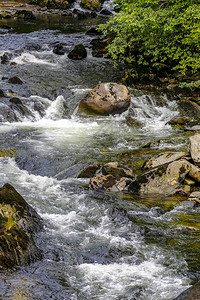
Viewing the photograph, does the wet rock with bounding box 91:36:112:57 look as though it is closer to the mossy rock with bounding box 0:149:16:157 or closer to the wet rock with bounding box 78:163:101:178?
the mossy rock with bounding box 0:149:16:157

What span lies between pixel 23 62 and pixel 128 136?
33.6 ft

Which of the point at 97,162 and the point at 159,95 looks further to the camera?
the point at 159,95

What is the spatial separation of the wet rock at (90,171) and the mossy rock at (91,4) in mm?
37950

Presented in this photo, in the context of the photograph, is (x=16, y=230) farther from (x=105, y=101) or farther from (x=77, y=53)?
(x=77, y=53)

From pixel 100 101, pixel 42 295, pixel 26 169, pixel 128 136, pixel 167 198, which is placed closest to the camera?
pixel 42 295

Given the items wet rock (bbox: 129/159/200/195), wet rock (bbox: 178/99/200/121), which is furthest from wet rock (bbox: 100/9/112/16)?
wet rock (bbox: 129/159/200/195)

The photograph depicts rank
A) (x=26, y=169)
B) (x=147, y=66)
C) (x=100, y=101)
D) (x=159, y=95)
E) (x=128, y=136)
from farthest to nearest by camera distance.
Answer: (x=147, y=66) < (x=159, y=95) < (x=100, y=101) < (x=128, y=136) < (x=26, y=169)

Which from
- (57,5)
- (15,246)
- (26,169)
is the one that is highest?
(57,5)

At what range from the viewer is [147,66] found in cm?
1894

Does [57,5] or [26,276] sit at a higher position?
[57,5]

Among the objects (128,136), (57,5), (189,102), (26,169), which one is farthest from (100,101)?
(57,5)

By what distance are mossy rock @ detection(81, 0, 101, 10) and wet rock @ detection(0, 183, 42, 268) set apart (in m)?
41.0

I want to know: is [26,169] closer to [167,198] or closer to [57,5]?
[167,198]

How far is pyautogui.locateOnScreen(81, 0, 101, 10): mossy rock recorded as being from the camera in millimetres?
43156
